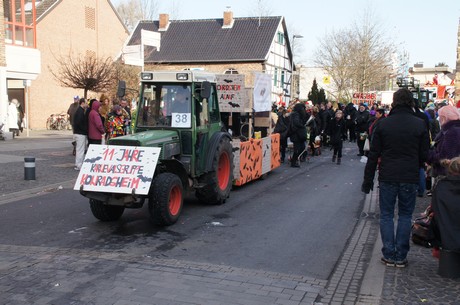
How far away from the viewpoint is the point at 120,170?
23.6 feet

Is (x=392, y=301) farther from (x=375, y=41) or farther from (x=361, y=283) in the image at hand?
(x=375, y=41)

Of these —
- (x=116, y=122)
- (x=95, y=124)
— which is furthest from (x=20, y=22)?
(x=116, y=122)

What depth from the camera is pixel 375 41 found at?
1618 inches

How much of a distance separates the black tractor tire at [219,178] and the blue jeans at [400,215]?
3.80 meters

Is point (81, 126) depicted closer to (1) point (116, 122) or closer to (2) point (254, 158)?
(1) point (116, 122)

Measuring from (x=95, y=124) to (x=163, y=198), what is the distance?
6352 millimetres

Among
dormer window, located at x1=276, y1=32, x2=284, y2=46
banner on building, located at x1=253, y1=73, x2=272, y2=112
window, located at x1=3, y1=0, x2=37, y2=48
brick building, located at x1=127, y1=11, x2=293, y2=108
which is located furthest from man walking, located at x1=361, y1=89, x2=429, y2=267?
dormer window, located at x1=276, y1=32, x2=284, y2=46

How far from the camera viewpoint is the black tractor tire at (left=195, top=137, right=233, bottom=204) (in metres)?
8.94

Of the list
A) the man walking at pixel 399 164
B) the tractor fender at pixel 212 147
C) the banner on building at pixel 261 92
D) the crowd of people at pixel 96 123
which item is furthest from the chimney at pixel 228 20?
the man walking at pixel 399 164

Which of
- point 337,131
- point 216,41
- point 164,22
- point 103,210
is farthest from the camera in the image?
point 164,22

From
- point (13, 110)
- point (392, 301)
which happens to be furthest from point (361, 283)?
point (13, 110)

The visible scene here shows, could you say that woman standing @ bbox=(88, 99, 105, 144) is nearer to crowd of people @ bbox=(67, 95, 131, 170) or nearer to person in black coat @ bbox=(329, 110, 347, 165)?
crowd of people @ bbox=(67, 95, 131, 170)

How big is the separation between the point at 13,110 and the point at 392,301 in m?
23.7

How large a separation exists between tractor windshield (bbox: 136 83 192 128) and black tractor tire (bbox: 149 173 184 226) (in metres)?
1.36
